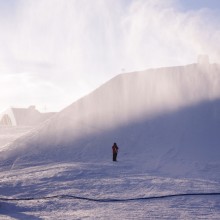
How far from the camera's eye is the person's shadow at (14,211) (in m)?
11.6

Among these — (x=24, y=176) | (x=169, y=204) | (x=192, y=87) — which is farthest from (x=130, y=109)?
(x=169, y=204)

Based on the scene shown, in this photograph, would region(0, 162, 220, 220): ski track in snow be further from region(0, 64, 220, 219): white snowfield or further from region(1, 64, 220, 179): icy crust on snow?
region(1, 64, 220, 179): icy crust on snow

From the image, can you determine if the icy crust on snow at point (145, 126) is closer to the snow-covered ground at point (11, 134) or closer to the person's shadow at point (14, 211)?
the snow-covered ground at point (11, 134)

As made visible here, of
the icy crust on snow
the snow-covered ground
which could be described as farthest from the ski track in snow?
the snow-covered ground

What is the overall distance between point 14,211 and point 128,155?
12775 millimetres

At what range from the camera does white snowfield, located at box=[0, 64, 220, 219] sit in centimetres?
1276

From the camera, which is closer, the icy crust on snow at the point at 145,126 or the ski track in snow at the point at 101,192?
the ski track in snow at the point at 101,192

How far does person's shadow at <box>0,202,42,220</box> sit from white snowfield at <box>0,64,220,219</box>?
0.03m

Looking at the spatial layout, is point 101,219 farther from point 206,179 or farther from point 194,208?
point 206,179

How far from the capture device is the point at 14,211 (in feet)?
41.3

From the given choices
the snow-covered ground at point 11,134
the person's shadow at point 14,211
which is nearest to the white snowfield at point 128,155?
the person's shadow at point 14,211

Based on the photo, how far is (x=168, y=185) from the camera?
15422mm

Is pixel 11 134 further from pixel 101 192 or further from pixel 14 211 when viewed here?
pixel 14 211

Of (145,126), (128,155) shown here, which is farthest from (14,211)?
(145,126)
